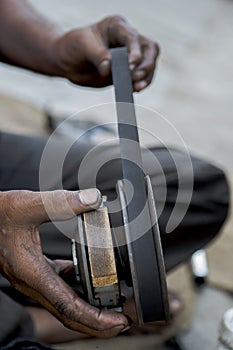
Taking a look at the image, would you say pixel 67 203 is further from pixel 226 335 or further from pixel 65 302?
pixel 226 335

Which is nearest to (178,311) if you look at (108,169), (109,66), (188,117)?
(108,169)

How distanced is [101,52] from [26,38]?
8.5 inches

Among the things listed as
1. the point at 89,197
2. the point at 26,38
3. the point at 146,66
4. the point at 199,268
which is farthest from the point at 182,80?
the point at 89,197

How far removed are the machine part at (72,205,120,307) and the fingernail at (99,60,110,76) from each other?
1.33ft

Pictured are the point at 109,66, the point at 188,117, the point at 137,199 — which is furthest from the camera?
the point at 188,117

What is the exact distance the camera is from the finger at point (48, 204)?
74 centimetres

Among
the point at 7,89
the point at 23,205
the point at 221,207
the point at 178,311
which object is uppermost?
the point at 23,205

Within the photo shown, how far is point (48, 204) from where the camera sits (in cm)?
75

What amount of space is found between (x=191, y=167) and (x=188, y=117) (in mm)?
996

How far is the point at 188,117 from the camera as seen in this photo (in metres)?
2.16

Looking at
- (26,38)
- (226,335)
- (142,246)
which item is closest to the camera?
(142,246)

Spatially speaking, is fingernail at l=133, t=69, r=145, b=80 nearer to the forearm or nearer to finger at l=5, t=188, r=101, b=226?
the forearm

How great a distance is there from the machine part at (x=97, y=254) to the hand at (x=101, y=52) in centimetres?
42

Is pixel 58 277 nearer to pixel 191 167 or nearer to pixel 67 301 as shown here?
pixel 67 301
